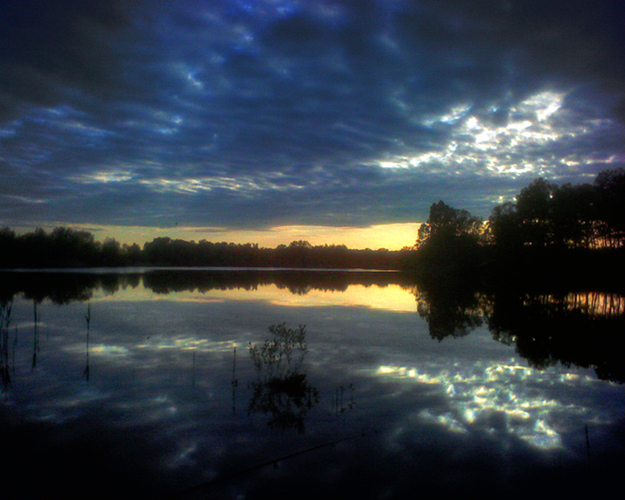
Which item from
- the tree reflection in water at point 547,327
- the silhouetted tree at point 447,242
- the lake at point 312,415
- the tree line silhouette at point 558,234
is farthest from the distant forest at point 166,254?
the lake at point 312,415

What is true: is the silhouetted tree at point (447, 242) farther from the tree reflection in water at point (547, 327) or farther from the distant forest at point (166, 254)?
the tree reflection in water at point (547, 327)

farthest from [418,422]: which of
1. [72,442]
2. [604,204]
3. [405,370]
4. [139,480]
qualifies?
[604,204]

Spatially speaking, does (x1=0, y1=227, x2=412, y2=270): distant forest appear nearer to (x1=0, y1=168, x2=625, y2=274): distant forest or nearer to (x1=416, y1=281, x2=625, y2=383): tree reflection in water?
(x1=0, y1=168, x2=625, y2=274): distant forest

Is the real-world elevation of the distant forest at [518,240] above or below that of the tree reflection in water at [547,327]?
above

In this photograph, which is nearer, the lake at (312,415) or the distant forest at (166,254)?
the lake at (312,415)

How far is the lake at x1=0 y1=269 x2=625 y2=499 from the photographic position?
6020 mm

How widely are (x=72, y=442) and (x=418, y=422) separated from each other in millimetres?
6027

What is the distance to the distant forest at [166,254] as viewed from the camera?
110m

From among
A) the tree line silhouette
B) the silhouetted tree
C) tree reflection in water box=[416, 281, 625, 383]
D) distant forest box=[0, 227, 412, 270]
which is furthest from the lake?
distant forest box=[0, 227, 412, 270]

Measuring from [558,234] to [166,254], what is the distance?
12612 cm

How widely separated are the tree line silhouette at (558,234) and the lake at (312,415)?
46.5 metres

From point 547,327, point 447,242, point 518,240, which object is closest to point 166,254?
point 447,242

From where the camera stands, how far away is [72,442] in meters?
7.06

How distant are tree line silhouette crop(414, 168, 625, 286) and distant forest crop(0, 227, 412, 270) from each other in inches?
2188
